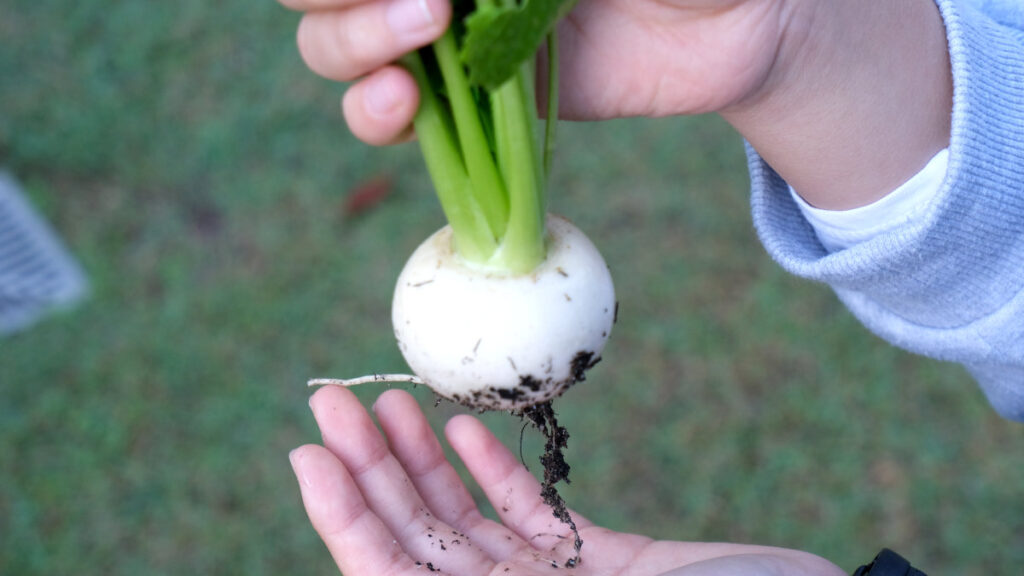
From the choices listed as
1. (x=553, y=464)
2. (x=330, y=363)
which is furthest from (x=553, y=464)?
(x=330, y=363)

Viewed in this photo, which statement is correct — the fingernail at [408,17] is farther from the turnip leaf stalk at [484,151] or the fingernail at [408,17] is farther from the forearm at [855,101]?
the forearm at [855,101]

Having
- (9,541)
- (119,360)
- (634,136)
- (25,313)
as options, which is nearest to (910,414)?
(634,136)

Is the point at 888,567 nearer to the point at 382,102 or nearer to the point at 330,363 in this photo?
the point at 382,102

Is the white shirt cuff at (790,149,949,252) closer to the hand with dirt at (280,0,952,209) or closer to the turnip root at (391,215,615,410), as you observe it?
the hand with dirt at (280,0,952,209)

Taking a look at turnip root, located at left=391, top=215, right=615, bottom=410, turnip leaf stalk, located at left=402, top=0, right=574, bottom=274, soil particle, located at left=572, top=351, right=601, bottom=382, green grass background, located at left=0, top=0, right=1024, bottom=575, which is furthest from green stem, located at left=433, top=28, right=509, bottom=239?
green grass background, located at left=0, top=0, right=1024, bottom=575

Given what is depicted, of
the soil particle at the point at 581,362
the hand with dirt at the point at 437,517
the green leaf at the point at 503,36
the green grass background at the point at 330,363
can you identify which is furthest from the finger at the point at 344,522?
the green grass background at the point at 330,363

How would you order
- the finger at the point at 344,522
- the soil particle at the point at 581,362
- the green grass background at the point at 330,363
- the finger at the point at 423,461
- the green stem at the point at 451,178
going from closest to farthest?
the green stem at the point at 451,178
the soil particle at the point at 581,362
the finger at the point at 344,522
the finger at the point at 423,461
the green grass background at the point at 330,363
